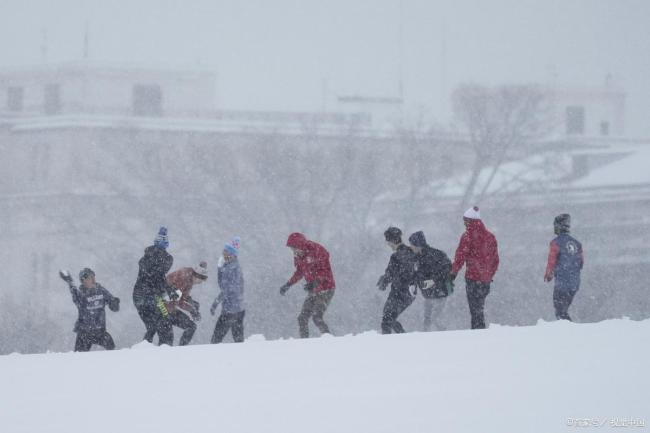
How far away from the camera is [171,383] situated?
12.7 metres

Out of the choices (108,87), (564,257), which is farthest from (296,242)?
(108,87)

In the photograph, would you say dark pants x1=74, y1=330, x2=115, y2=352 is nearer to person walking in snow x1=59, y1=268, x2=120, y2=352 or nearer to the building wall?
person walking in snow x1=59, y1=268, x2=120, y2=352

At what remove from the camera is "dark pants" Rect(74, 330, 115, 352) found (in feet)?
53.0

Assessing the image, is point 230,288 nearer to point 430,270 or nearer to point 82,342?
point 82,342

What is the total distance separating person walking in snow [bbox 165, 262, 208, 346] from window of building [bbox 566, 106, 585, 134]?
229 feet

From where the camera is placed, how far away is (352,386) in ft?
39.9

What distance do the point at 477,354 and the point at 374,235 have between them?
37662 millimetres

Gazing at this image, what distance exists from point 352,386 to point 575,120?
75.3 meters

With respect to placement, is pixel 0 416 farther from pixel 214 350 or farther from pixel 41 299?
pixel 41 299

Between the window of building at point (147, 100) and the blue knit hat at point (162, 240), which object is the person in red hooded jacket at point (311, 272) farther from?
the window of building at point (147, 100)

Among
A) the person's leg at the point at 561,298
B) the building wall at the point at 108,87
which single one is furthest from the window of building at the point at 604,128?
the person's leg at the point at 561,298

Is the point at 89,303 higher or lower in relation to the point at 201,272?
lower

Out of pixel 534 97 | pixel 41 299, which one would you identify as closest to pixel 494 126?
pixel 534 97

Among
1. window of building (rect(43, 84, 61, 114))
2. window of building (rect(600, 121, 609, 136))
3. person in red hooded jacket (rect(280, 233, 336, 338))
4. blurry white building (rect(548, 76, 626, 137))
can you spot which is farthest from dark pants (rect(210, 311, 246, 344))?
window of building (rect(600, 121, 609, 136))
